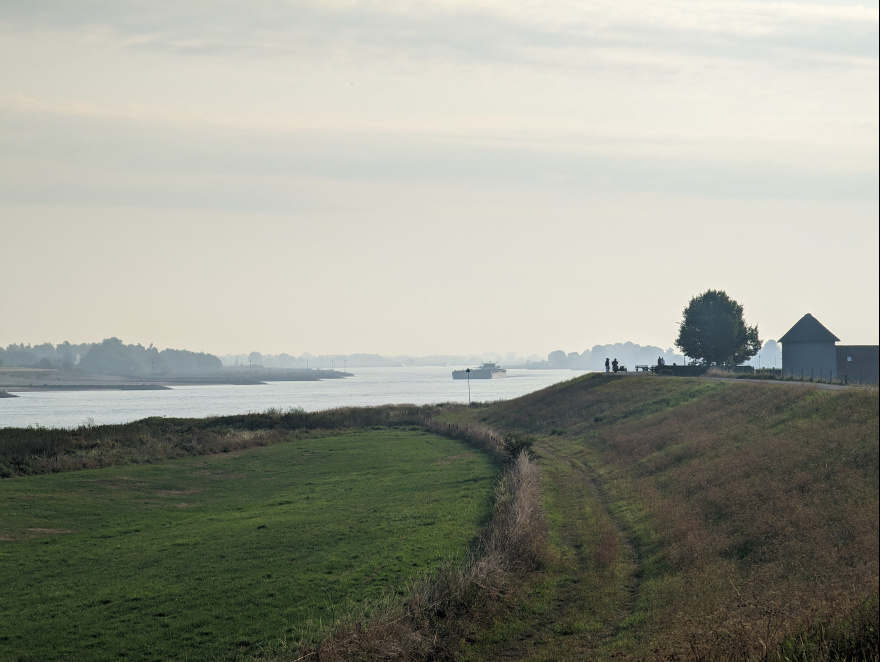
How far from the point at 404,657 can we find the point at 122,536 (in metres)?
17.9

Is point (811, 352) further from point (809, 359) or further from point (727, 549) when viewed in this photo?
point (727, 549)

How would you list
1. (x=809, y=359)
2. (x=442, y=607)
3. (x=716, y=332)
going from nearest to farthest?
(x=442, y=607) < (x=809, y=359) < (x=716, y=332)

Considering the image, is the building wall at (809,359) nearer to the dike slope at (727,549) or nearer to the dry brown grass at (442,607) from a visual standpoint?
the dike slope at (727,549)

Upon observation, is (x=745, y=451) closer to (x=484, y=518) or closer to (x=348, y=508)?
(x=484, y=518)

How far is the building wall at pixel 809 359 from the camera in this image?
99.8 ft

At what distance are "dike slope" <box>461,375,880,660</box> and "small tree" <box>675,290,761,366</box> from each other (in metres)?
70.9

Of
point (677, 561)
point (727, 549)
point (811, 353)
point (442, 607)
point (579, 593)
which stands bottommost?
point (579, 593)

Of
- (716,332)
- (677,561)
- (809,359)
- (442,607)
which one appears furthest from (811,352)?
(716,332)

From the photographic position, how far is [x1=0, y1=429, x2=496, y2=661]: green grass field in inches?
699

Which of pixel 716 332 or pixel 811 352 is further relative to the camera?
pixel 716 332

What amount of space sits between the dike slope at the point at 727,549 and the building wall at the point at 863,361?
16.9 inches

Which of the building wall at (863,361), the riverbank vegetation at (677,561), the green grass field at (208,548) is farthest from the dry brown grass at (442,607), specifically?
the building wall at (863,361)

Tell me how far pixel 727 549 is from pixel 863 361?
11.0 m

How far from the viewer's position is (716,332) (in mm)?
101188
